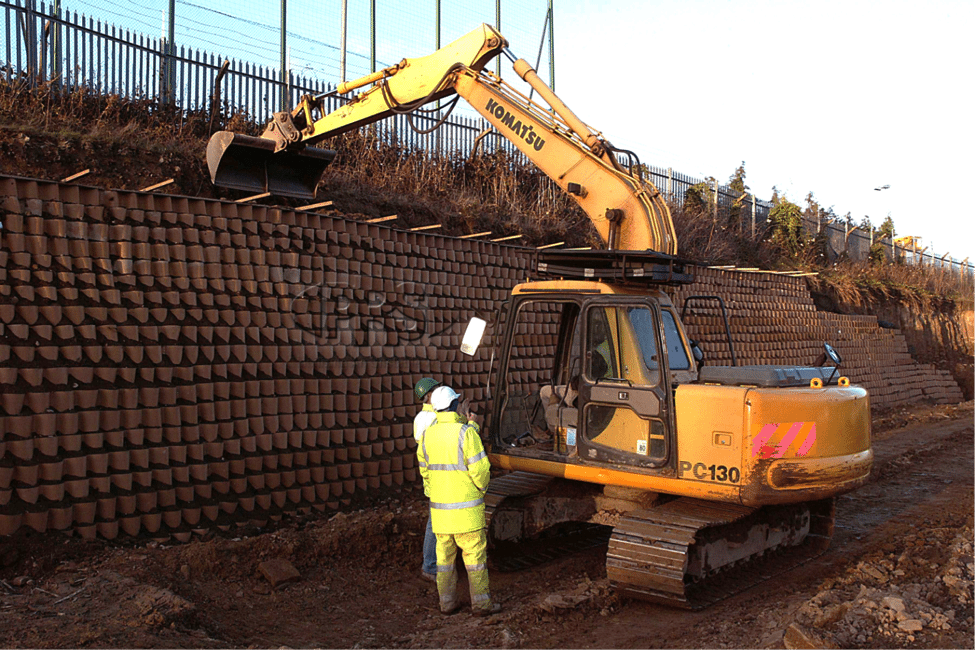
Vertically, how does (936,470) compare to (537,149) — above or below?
below

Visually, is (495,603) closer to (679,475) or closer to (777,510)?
(679,475)

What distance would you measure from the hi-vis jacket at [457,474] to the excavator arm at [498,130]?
2.42 meters

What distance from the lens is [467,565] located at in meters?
5.43

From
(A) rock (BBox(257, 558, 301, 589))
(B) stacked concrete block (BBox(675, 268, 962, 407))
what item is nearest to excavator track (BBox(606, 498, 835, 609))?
(A) rock (BBox(257, 558, 301, 589))

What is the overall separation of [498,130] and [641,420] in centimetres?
327

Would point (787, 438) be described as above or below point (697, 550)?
above

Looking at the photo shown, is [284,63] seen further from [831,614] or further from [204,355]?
[831,614]

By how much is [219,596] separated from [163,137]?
661 centimetres

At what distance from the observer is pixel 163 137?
10211 millimetres

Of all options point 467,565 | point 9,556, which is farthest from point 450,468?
point 9,556

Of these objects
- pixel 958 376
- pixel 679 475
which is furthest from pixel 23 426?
pixel 958 376

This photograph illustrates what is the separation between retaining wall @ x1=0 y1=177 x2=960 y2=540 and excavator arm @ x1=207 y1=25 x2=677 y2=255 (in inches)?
42.1

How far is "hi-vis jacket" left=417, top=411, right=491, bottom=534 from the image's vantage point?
529cm

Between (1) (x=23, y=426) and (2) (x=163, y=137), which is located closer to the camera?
(1) (x=23, y=426)
